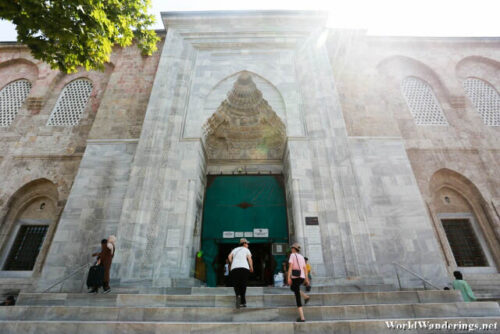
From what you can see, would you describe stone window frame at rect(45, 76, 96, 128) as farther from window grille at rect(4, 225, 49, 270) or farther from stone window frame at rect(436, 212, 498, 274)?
stone window frame at rect(436, 212, 498, 274)

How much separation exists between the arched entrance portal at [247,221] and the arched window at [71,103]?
6473 millimetres

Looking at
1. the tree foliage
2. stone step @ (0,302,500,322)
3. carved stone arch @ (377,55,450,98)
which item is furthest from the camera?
carved stone arch @ (377,55,450,98)

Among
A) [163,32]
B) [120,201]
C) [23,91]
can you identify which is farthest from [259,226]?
[23,91]

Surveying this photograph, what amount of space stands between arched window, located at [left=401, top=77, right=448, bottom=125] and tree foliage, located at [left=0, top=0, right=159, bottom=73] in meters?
10.6

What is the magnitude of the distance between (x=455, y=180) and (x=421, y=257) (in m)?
4.04

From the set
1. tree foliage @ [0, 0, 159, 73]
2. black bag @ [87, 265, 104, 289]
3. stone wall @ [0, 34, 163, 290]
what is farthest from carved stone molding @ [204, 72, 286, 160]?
black bag @ [87, 265, 104, 289]

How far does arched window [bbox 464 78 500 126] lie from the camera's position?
10.7 m

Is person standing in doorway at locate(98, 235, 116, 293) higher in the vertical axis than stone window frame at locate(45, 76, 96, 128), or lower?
lower

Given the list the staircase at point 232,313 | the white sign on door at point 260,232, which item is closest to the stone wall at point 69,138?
the staircase at point 232,313

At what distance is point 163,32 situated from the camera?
39.5ft

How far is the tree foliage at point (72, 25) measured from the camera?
5469 mm

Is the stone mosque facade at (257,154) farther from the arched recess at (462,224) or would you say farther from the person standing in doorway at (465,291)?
the person standing in doorway at (465,291)

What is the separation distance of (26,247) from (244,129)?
880 centimetres

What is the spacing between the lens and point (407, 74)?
1156 centimetres
